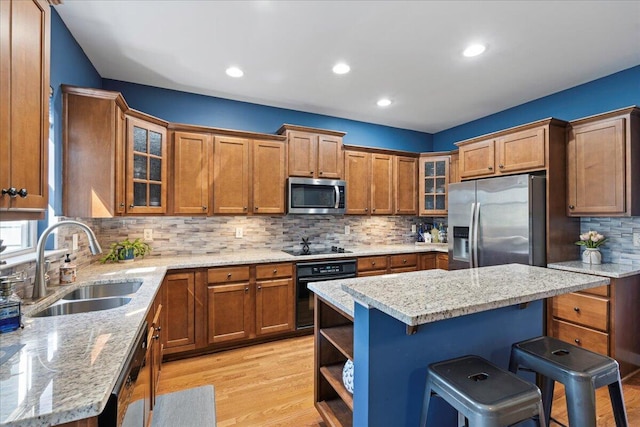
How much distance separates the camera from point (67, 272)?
6.42ft

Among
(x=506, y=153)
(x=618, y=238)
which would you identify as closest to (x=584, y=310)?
(x=618, y=238)

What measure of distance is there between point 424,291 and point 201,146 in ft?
9.11

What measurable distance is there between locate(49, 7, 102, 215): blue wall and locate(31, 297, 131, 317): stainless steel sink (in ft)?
2.78

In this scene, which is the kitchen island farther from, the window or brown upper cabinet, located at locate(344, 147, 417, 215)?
brown upper cabinet, located at locate(344, 147, 417, 215)

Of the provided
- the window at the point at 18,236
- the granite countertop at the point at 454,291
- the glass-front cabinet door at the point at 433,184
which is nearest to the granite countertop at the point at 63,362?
the window at the point at 18,236

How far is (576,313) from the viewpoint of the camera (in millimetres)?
A: 2625

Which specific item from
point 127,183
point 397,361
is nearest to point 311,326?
point 397,361

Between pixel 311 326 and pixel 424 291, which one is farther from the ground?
pixel 424 291

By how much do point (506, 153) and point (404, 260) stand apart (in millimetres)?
1713

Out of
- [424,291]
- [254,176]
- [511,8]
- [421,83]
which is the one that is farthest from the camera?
[254,176]

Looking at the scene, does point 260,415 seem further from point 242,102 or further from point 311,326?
point 242,102

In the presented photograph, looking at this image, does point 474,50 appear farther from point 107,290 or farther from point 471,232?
point 107,290

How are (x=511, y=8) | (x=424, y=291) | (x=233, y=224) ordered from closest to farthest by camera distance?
(x=424, y=291) < (x=511, y=8) < (x=233, y=224)

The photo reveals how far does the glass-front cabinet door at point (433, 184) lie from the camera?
171 inches
